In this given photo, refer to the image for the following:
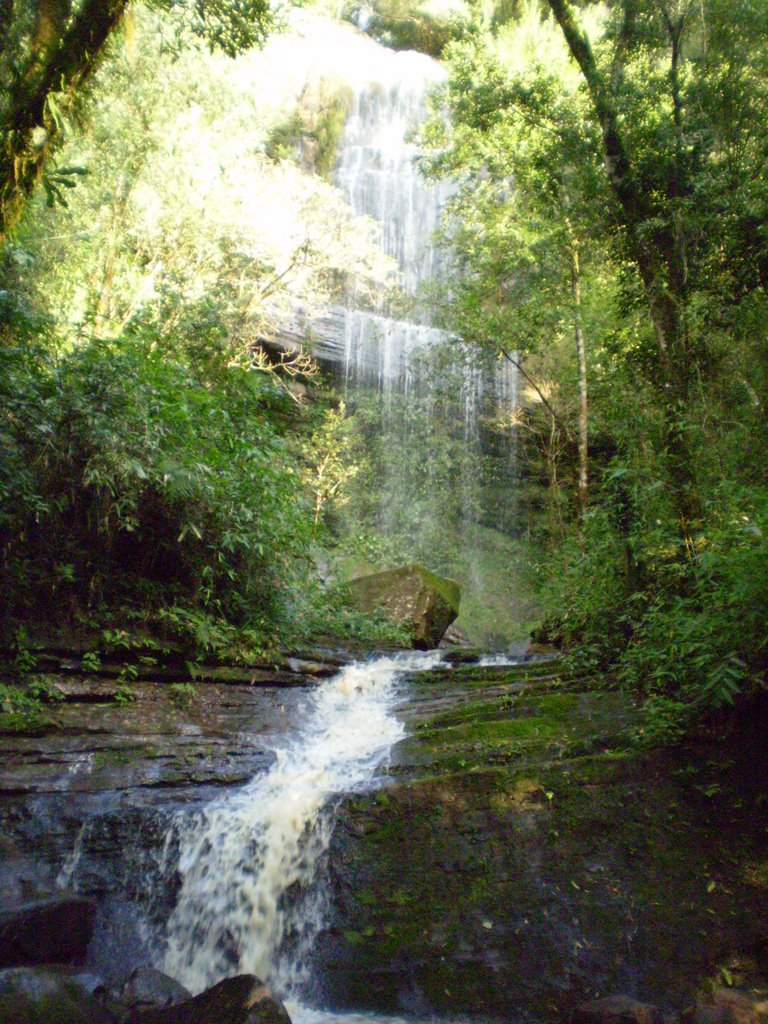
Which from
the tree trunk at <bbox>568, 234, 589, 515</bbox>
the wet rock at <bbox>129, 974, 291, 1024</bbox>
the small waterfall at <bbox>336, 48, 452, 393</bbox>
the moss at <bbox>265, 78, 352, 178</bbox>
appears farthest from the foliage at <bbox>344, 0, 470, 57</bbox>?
the wet rock at <bbox>129, 974, 291, 1024</bbox>

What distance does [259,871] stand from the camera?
14.6 ft

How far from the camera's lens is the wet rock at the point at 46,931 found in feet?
11.5

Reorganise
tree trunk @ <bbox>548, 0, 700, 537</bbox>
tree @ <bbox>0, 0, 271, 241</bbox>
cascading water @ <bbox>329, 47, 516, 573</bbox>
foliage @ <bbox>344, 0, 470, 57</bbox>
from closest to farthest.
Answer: tree @ <bbox>0, 0, 271, 241</bbox> → tree trunk @ <bbox>548, 0, 700, 537</bbox> → cascading water @ <bbox>329, 47, 516, 573</bbox> → foliage @ <bbox>344, 0, 470, 57</bbox>

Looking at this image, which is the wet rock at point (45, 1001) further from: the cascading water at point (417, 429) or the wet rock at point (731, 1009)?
the cascading water at point (417, 429)

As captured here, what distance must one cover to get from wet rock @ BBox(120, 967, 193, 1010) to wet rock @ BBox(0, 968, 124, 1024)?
118 mm

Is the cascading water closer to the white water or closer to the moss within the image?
the moss

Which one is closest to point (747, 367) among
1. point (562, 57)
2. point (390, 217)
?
point (562, 57)

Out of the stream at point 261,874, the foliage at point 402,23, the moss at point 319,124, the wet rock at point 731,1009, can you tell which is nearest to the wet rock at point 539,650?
the stream at point 261,874

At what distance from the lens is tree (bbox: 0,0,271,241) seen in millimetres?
4469

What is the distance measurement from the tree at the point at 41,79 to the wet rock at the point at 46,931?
14.2 feet

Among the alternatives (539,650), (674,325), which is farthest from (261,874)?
(539,650)

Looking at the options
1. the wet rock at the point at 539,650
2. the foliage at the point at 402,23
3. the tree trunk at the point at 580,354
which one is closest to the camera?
the wet rock at the point at 539,650

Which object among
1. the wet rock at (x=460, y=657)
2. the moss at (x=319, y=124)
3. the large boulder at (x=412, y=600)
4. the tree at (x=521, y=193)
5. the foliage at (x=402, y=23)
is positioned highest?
the foliage at (x=402, y=23)

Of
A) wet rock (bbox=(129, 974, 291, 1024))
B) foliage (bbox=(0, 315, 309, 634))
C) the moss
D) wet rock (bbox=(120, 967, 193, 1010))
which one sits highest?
the moss
